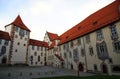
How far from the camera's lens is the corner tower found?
37594mm

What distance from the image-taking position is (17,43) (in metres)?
39.9

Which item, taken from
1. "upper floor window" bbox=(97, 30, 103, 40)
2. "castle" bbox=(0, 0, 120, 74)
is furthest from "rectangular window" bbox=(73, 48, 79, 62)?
"upper floor window" bbox=(97, 30, 103, 40)

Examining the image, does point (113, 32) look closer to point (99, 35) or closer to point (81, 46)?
point (99, 35)

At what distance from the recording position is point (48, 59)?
164ft

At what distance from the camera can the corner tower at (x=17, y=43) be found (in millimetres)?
37594

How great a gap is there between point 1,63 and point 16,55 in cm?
617

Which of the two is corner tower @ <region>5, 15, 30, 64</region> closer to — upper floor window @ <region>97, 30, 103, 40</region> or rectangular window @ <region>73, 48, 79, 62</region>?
rectangular window @ <region>73, 48, 79, 62</region>

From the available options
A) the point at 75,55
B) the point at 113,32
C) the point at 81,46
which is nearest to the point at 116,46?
the point at 113,32

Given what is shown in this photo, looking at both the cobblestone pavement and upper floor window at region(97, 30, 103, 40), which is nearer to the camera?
the cobblestone pavement

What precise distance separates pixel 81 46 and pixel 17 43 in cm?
2614

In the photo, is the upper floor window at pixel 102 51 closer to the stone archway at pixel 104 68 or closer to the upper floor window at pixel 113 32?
the stone archway at pixel 104 68

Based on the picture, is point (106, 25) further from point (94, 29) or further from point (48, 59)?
point (48, 59)

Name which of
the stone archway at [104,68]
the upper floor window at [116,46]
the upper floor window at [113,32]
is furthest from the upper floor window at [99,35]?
the stone archway at [104,68]

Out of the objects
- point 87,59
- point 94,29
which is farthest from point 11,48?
point 94,29
